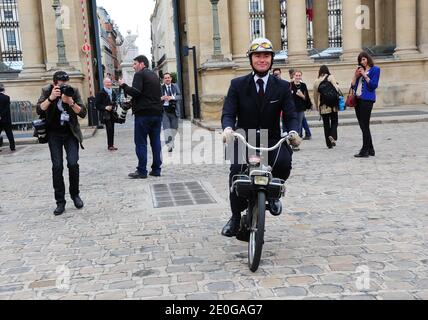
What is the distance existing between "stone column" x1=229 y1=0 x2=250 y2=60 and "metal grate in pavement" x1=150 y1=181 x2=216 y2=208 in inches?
552

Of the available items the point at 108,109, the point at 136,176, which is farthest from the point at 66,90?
the point at 108,109

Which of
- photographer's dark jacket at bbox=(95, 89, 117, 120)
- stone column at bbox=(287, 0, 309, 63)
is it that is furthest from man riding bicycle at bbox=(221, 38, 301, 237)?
stone column at bbox=(287, 0, 309, 63)

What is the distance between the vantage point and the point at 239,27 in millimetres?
21938

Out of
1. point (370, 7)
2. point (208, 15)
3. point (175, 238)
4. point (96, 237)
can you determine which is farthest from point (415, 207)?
point (370, 7)

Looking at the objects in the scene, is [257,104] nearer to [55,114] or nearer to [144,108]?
[55,114]

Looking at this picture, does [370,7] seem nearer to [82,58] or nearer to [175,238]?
[82,58]

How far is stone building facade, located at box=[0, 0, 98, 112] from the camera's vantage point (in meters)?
20.0

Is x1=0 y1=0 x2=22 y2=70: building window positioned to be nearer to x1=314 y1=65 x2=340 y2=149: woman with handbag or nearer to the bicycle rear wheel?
x1=314 y1=65 x2=340 y2=149: woman with handbag

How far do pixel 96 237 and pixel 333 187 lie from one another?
3.69 metres

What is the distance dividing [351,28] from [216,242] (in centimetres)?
1900

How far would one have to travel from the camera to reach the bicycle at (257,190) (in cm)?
443

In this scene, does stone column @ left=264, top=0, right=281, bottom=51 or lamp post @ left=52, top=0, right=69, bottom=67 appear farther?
stone column @ left=264, top=0, right=281, bottom=51

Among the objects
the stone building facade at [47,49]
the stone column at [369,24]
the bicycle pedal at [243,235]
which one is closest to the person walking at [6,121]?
the stone building facade at [47,49]

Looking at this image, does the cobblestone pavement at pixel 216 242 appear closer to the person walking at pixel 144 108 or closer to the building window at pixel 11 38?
the person walking at pixel 144 108
